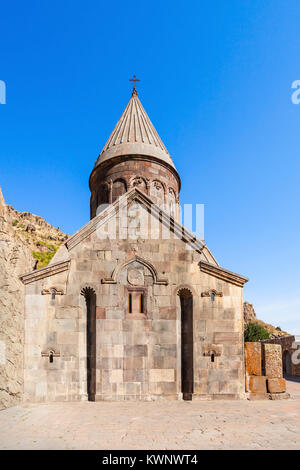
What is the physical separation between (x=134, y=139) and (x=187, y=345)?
883 cm

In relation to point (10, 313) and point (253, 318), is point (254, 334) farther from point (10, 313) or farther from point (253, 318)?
point (10, 313)

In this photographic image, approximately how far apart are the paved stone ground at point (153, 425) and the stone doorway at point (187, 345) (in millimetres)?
541

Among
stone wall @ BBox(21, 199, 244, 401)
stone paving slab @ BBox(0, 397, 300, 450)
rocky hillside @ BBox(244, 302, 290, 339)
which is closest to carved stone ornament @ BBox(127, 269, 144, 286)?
stone wall @ BBox(21, 199, 244, 401)

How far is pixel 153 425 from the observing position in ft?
Result: 18.9

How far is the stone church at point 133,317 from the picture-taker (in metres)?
8.07

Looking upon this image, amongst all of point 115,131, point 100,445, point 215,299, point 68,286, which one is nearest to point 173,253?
point 215,299

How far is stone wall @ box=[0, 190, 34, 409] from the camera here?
23.5 ft

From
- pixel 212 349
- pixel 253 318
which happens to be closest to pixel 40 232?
pixel 253 318

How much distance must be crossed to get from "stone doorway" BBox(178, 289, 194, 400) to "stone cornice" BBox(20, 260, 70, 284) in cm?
307

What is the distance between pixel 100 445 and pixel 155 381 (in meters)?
3.67

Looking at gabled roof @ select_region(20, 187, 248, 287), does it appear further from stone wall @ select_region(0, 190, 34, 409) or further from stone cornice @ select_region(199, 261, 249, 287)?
stone wall @ select_region(0, 190, 34, 409)

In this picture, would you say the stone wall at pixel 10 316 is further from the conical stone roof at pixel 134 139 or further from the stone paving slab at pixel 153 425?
the conical stone roof at pixel 134 139

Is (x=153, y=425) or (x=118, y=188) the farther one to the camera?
(x=118, y=188)
